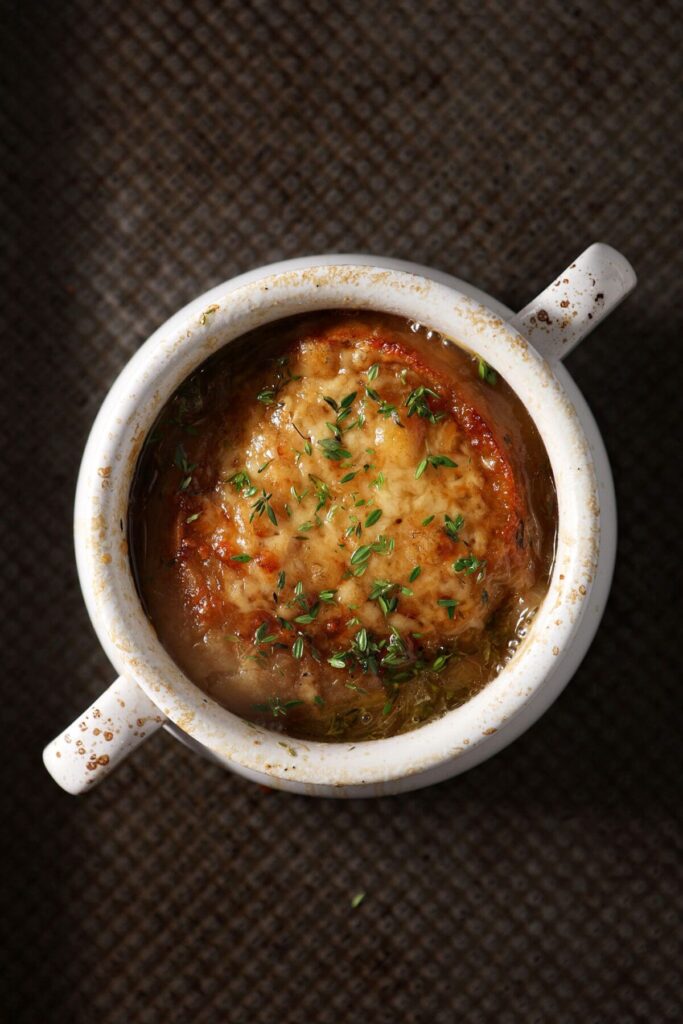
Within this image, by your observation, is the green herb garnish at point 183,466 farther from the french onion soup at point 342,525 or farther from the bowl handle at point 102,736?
the bowl handle at point 102,736

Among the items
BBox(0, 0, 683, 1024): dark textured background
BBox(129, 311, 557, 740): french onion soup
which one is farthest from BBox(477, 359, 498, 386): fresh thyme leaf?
BBox(0, 0, 683, 1024): dark textured background

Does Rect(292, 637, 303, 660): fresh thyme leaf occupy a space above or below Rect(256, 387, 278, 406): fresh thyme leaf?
below

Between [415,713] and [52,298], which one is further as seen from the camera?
[52,298]

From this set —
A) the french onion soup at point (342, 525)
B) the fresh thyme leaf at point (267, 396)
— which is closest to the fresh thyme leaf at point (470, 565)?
the french onion soup at point (342, 525)

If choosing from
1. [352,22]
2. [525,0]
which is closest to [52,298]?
[352,22]

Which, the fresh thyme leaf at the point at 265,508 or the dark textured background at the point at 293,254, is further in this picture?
the dark textured background at the point at 293,254

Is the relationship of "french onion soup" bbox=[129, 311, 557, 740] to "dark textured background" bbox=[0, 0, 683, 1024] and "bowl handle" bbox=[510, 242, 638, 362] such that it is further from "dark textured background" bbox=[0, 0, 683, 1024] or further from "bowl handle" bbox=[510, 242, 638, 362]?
"dark textured background" bbox=[0, 0, 683, 1024]

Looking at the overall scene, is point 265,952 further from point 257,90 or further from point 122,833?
point 257,90
